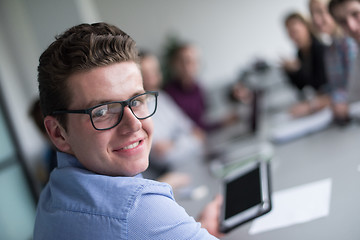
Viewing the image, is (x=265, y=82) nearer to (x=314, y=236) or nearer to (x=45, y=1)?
(x=45, y=1)

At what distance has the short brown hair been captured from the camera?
25.1 inches

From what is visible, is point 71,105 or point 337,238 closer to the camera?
point 71,105

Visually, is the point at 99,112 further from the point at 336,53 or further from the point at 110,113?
the point at 336,53

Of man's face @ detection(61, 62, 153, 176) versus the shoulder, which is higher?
man's face @ detection(61, 62, 153, 176)

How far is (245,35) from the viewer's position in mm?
3783

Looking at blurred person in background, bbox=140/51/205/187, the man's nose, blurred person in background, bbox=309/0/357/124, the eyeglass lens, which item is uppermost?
the eyeglass lens

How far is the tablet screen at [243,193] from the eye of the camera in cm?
98

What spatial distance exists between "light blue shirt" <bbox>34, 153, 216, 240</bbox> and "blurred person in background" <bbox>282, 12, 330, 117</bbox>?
5.01 feet

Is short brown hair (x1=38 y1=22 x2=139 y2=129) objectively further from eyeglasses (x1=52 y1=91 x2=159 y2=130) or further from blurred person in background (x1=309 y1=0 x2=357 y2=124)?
blurred person in background (x1=309 y1=0 x2=357 y2=124)

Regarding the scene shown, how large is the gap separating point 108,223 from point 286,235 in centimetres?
47

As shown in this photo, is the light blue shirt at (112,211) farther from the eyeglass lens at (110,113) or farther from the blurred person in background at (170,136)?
the blurred person in background at (170,136)

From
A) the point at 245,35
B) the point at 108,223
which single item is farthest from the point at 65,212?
the point at 245,35

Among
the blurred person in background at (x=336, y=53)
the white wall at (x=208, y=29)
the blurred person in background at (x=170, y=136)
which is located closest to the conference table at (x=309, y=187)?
the blurred person in background at (x=336, y=53)

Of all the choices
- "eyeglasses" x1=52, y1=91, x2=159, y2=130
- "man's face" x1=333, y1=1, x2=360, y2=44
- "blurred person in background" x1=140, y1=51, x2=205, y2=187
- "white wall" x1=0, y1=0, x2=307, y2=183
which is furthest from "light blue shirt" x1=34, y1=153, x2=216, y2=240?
"white wall" x1=0, y1=0, x2=307, y2=183
